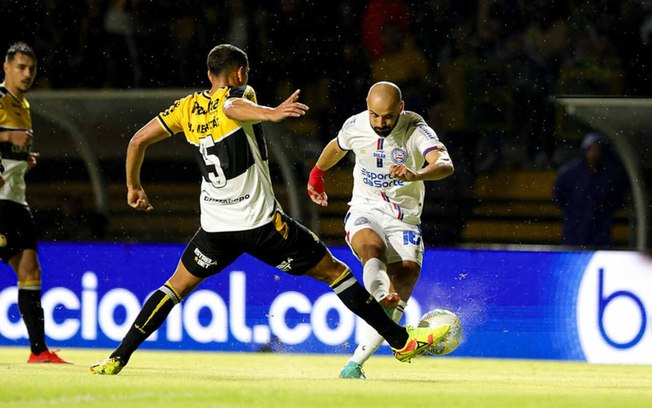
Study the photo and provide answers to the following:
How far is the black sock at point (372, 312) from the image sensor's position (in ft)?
23.6

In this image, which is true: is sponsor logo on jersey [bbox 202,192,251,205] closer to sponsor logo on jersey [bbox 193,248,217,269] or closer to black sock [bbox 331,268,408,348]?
sponsor logo on jersey [bbox 193,248,217,269]

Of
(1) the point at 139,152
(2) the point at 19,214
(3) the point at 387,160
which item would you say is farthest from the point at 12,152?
(3) the point at 387,160

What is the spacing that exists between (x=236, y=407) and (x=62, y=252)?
518cm

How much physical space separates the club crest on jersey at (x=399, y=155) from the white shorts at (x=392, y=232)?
339 mm

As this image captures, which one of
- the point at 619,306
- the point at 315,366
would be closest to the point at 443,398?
the point at 315,366

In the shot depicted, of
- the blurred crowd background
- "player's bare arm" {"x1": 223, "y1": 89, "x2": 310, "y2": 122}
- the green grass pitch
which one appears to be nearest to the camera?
the green grass pitch

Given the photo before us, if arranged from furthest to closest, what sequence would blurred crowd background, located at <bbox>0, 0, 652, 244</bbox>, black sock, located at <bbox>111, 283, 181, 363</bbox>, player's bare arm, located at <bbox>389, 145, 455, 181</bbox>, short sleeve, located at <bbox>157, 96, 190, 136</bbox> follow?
blurred crowd background, located at <bbox>0, 0, 652, 244</bbox> < short sleeve, located at <bbox>157, 96, 190, 136</bbox> < black sock, located at <bbox>111, 283, 181, 363</bbox> < player's bare arm, located at <bbox>389, 145, 455, 181</bbox>

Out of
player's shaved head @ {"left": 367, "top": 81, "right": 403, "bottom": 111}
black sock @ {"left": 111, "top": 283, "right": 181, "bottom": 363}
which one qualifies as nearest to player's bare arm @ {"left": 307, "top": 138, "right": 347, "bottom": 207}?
player's shaved head @ {"left": 367, "top": 81, "right": 403, "bottom": 111}

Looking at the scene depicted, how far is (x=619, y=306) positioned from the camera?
970 centimetres

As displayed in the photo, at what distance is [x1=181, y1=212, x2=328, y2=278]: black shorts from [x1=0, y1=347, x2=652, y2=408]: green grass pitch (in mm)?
633

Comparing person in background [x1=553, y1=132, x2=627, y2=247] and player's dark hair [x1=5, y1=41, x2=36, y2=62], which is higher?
player's dark hair [x1=5, y1=41, x2=36, y2=62]

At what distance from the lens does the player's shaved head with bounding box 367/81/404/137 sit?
7.52 m

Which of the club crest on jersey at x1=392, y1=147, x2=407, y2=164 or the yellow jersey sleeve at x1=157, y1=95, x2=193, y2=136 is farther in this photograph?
the club crest on jersey at x1=392, y1=147, x2=407, y2=164

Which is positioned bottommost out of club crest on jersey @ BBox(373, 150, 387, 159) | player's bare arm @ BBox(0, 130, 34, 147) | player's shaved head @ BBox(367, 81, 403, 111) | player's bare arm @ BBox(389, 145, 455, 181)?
player's bare arm @ BBox(389, 145, 455, 181)
